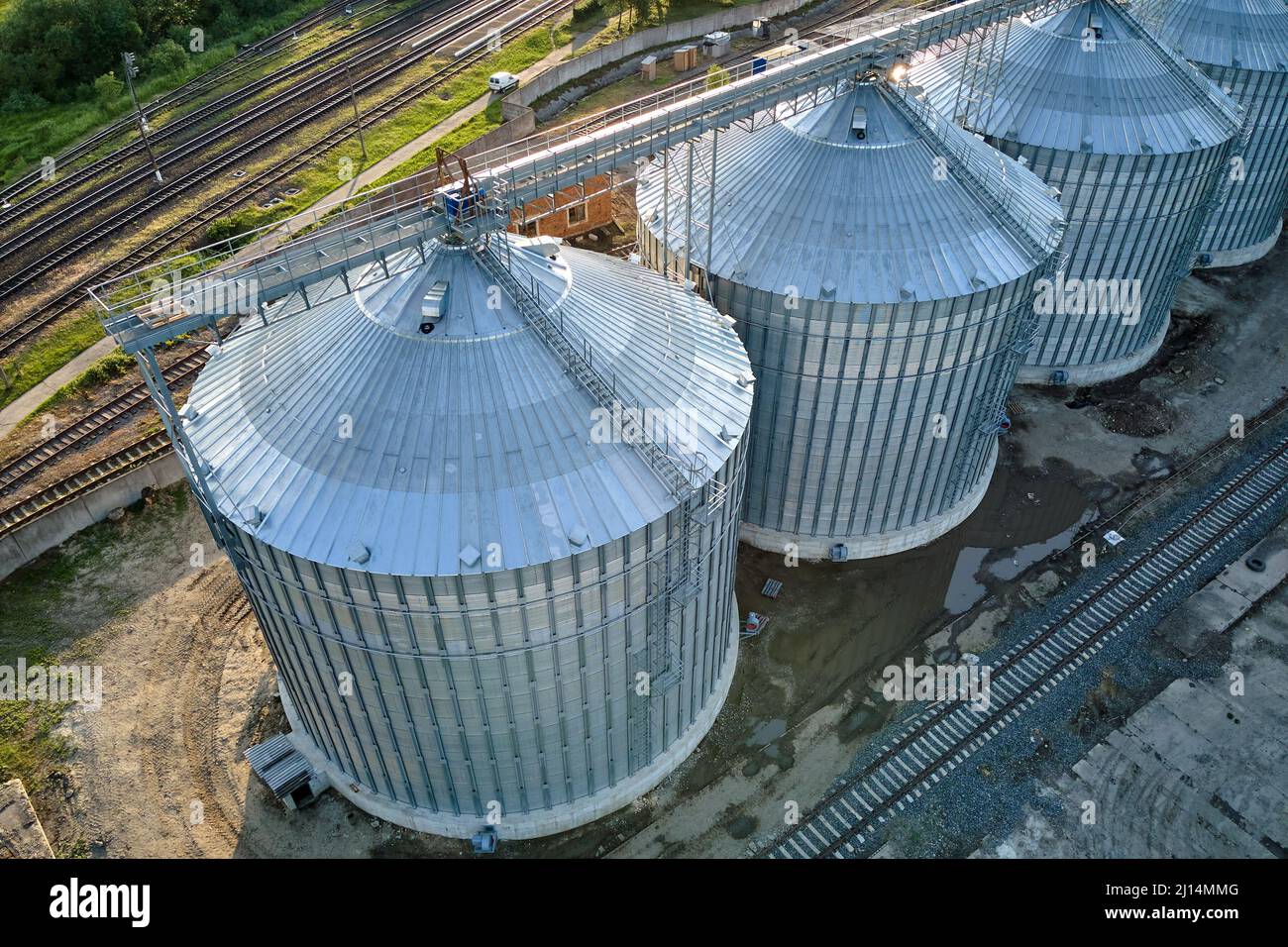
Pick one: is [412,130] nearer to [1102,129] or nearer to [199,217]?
[199,217]

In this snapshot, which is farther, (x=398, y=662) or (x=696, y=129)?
(x=696, y=129)

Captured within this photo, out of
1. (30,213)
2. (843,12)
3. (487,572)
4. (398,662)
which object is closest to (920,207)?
(487,572)

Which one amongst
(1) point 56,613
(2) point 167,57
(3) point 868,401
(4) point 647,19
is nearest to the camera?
(3) point 868,401

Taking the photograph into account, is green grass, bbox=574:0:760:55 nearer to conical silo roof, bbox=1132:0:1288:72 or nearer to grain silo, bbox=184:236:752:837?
conical silo roof, bbox=1132:0:1288:72

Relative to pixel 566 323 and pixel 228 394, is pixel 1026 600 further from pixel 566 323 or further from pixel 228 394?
pixel 228 394

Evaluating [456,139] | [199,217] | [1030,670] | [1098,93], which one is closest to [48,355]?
[199,217]
